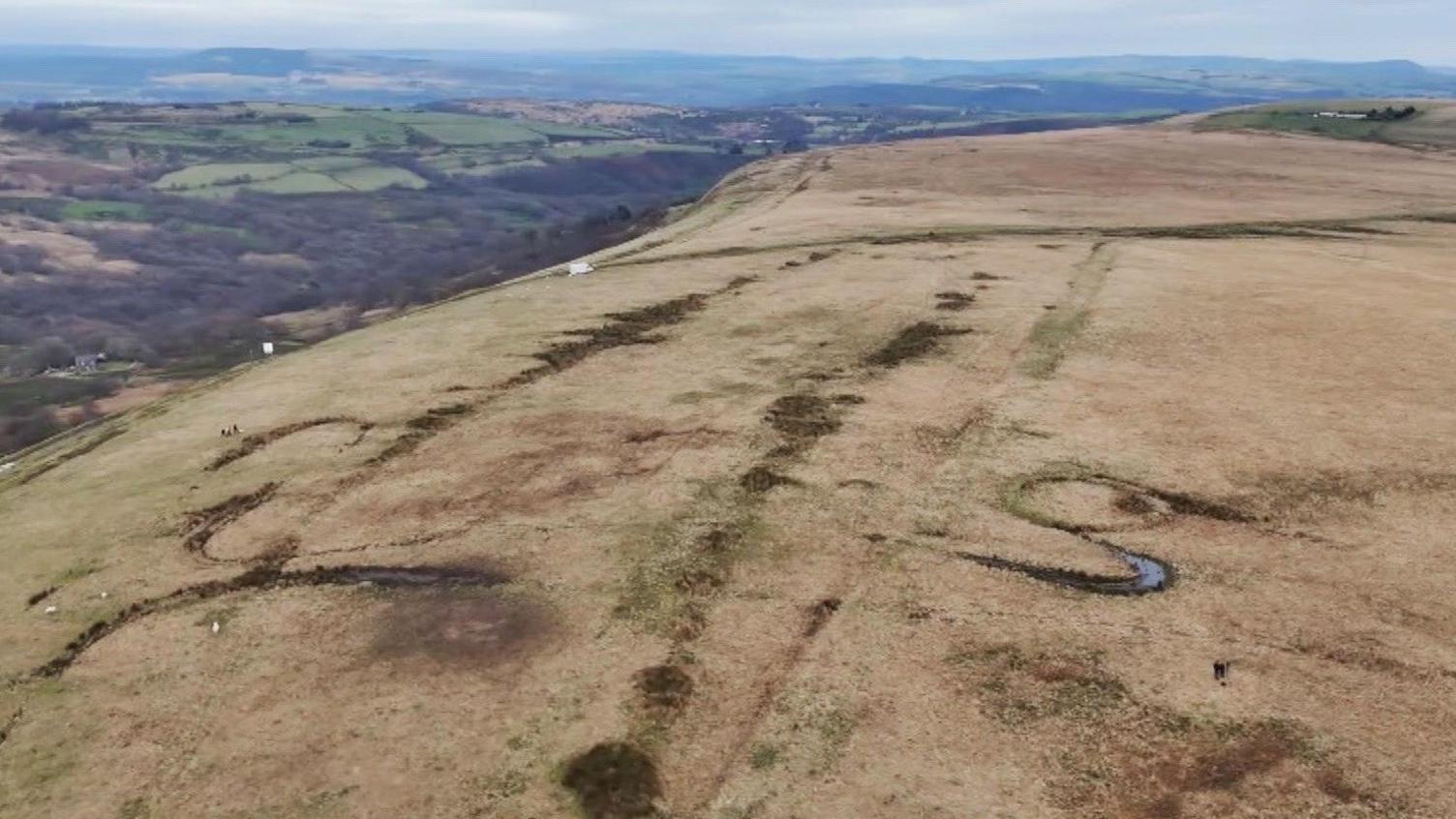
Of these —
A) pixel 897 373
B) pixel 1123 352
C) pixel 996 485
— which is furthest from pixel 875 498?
pixel 1123 352

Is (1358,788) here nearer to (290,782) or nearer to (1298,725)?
(1298,725)

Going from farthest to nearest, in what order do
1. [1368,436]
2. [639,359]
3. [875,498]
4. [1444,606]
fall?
[639,359]
[1368,436]
[875,498]
[1444,606]

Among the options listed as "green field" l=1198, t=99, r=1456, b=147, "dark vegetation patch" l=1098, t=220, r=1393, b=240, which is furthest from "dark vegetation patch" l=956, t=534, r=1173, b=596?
"green field" l=1198, t=99, r=1456, b=147

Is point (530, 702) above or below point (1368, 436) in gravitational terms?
below

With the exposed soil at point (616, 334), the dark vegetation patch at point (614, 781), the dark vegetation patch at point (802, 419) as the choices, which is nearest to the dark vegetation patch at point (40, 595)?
the dark vegetation patch at point (614, 781)

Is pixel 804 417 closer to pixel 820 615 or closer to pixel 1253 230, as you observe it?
pixel 820 615

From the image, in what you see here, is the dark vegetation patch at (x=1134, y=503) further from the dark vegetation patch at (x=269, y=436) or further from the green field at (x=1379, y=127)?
the green field at (x=1379, y=127)

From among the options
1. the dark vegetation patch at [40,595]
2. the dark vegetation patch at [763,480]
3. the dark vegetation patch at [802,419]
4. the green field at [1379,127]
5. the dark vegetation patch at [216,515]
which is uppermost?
the green field at [1379,127]
